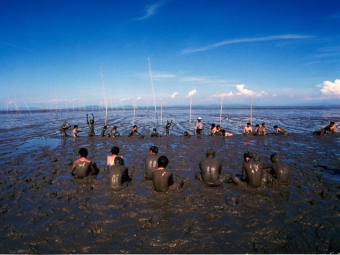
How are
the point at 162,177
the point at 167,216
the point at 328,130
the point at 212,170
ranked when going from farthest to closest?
the point at 328,130 < the point at 212,170 < the point at 162,177 < the point at 167,216

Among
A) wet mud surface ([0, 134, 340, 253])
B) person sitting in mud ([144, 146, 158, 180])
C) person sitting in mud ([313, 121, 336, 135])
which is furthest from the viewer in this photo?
person sitting in mud ([313, 121, 336, 135])

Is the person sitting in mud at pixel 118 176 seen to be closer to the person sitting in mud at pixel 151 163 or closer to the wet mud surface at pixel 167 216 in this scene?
the wet mud surface at pixel 167 216

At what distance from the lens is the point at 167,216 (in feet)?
20.7

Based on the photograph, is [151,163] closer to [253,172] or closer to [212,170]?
[212,170]

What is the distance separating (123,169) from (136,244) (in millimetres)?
3538

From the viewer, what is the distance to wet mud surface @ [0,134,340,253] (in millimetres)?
5051

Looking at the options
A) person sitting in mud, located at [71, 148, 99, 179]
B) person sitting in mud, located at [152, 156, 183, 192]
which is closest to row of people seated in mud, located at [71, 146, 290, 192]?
person sitting in mud, located at [152, 156, 183, 192]

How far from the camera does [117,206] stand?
6953 millimetres

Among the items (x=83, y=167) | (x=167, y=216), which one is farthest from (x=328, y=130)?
(x=83, y=167)

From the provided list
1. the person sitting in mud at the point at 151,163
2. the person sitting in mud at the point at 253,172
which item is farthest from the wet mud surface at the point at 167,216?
the person sitting in mud at the point at 151,163

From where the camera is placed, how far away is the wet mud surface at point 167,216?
5.05 meters

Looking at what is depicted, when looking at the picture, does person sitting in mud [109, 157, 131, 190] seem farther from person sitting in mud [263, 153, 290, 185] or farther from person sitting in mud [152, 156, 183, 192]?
person sitting in mud [263, 153, 290, 185]

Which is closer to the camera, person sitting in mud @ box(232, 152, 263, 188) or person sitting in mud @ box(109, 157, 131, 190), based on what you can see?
person sitting in mud @ box(232, 152, 263, 188)

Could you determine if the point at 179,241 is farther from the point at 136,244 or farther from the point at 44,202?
the point at 44,202
